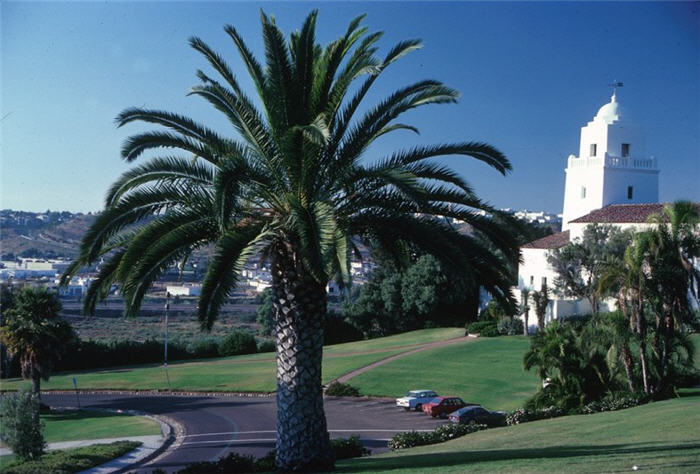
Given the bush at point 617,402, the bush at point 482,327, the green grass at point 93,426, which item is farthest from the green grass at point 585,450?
the bush at point 482,327

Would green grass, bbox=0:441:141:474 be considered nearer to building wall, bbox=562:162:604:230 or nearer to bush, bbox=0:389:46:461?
bush, bbox=0:389:46:461

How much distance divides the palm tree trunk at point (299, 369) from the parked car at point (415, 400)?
931 inches

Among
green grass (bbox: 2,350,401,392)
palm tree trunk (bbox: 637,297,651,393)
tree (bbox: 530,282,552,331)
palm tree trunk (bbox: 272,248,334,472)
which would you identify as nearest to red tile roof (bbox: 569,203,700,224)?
tree (bbox: 530,282,552,331)

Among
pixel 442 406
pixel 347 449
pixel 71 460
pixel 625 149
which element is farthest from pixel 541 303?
pixel 347 449

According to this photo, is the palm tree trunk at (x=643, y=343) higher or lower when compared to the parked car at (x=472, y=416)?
higher

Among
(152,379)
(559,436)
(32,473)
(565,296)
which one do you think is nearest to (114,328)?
(152,379)

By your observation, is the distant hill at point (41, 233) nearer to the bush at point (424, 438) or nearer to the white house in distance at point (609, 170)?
the white house in distance at point (609, 170)

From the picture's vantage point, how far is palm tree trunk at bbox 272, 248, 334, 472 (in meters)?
14.1

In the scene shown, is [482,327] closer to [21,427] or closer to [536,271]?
[536,271]

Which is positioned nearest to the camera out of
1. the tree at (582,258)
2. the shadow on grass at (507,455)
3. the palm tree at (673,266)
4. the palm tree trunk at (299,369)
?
the shadow on grass at (507,455)

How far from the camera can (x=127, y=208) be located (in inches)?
550

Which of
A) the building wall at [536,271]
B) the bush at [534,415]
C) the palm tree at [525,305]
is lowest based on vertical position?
the bush at [534,415]

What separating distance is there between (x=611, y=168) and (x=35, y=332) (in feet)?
162

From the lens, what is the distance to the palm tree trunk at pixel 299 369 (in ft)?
46.2
